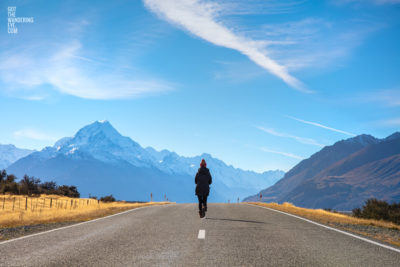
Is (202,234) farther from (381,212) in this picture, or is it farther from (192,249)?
(381,212)

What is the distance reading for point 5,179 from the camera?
171 feet

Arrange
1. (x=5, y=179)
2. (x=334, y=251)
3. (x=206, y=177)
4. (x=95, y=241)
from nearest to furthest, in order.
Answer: (x=334, y=251), (x=95, y=241), (x=206, y=177), (x=5, y=179)

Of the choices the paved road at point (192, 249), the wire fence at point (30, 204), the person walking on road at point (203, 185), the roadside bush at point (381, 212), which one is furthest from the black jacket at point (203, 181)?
the wire fence at point (30, 204)

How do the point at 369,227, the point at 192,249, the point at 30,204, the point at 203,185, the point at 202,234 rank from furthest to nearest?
1. the point at 30,204
2. the point at 203,185
3. the point at 369,227
4. the point at 202,234
5. the point at 192,249

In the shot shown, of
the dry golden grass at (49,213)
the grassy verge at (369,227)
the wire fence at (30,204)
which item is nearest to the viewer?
the grassy verge at (369,227)

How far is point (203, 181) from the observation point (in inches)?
570

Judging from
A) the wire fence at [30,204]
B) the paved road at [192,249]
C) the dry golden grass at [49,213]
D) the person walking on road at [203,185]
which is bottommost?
the wire fence at [30,204]

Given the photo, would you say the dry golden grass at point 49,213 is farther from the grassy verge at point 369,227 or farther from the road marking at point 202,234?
the grassy verge at point 369,227

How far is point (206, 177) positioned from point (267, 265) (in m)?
8.98

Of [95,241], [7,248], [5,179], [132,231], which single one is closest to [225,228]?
[132,231]

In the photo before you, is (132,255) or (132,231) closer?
(132,255)

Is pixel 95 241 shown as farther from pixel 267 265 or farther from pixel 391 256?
pixel 391 256

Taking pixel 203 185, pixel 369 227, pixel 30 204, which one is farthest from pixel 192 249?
pixel 30 204

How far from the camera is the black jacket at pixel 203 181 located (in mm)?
14273
